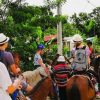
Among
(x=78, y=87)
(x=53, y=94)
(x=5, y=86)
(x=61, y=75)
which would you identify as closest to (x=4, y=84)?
(x=5, y=86)

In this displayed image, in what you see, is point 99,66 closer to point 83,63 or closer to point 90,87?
point 83,63

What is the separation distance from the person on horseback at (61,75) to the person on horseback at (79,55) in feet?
2.79

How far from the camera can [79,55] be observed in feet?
42.9

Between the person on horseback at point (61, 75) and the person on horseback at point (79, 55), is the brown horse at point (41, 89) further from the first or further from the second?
the person on horseback at point (79, 55)

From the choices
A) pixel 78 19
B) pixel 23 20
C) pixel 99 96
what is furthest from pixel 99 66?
pixel 78 19

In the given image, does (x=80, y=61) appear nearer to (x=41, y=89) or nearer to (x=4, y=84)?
(x=41, y=89)

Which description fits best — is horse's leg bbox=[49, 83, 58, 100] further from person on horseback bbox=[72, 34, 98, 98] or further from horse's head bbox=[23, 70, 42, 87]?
person on horseback bbox=[72, 34, 98, 98]

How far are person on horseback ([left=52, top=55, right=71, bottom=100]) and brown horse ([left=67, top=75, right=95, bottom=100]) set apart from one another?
0.25 m

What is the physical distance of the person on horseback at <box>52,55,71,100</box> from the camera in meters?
11.6

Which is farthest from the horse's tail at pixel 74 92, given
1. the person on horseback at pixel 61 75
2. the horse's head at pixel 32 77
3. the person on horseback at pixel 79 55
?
the person on horseback at pixel 79 55

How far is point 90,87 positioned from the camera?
1155 centimetres

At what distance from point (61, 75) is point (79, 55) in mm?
1629

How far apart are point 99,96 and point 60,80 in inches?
148

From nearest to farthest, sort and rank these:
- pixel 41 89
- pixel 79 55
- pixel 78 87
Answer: pixel 41 89, pixel 78 87, pixel 79 55
